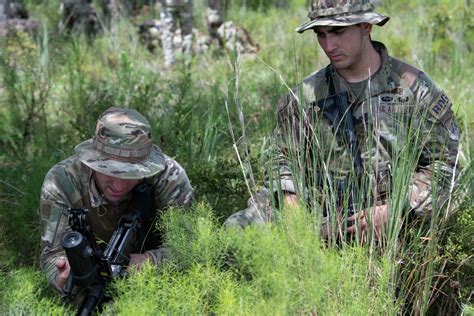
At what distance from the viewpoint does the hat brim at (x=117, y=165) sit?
3154mm

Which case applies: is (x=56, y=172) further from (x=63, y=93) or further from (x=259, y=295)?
(x=63, y=93)

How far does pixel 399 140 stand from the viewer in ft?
10.0

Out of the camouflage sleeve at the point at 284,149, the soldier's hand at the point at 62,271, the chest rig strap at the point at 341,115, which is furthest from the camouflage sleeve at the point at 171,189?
the chest rig strap at the point at 341,115

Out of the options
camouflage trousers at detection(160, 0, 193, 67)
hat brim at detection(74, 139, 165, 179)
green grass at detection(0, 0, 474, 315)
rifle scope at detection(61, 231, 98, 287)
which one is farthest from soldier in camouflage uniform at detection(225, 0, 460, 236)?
camouflage trousers at detection(160, 0, 193, 67)

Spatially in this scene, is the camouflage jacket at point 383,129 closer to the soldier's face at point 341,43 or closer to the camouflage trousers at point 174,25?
the soldier's face at point 341,43

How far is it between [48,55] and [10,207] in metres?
2.44

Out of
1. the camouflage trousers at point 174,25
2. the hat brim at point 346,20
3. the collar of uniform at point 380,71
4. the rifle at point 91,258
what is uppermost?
the hat brim at point 346,20

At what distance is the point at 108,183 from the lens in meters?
3.28

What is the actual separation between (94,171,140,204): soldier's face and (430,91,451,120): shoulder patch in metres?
1.28

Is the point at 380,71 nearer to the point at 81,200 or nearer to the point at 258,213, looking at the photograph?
the point at 258,213

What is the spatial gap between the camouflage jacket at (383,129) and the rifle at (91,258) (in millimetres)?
652

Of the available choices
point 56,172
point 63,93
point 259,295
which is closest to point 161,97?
point 63,93

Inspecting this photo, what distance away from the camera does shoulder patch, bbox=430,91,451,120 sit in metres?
3.42

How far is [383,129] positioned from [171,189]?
3.09ft
